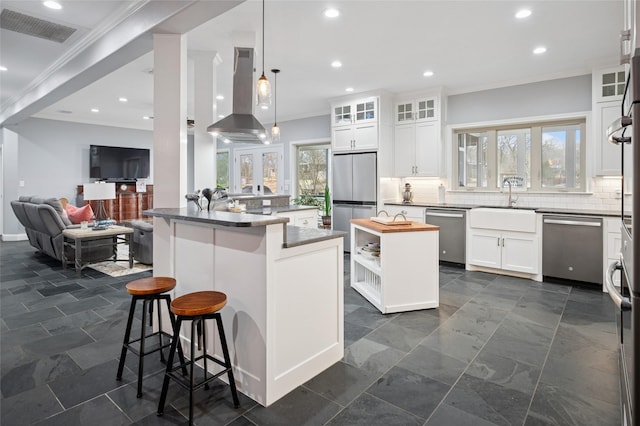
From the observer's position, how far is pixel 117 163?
8977 mm

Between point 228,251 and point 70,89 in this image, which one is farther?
point 70,89

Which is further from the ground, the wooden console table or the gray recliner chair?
the wooden console table

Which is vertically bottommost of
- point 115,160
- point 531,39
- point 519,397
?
point 519,397

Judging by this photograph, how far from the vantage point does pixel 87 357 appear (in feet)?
8.35

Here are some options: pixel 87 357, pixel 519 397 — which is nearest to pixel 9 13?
pixel 87 357

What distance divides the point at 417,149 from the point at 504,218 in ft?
6.10

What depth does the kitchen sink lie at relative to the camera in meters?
4.60

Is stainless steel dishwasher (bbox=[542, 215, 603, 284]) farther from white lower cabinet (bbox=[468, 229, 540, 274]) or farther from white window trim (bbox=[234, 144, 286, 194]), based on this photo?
white window trim (bbox=[234, 144, 286, 194])

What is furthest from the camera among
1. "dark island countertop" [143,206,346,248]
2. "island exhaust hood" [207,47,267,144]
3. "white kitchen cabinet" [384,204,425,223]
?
"white kitchen cabinet" [384,204,425,223]

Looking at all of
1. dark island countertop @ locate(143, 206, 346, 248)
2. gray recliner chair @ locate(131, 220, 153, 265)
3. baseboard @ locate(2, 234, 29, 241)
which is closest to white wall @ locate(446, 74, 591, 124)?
dark island countertop @ locate(143, 206, 346, 248)

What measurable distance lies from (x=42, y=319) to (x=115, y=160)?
666cm

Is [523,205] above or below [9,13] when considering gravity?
below

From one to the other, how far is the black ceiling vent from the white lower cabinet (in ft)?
18.0

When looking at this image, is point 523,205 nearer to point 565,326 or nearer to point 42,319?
point 565,326
